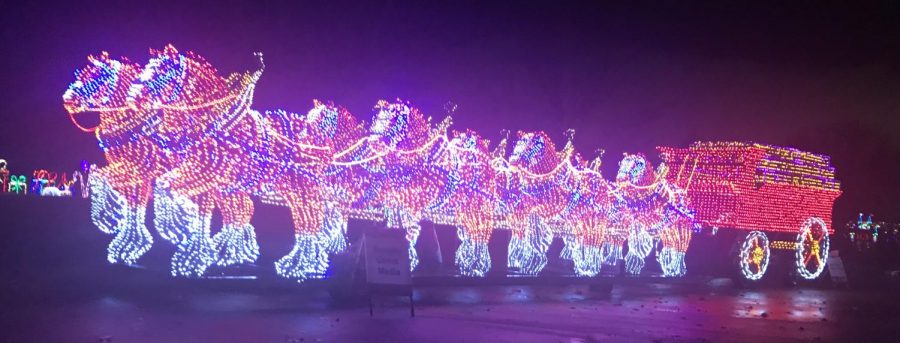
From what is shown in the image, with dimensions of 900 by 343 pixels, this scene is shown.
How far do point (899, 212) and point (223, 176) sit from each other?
35.6 metres

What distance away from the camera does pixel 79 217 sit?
18906mm

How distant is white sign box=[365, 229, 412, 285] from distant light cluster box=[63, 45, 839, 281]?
118cm

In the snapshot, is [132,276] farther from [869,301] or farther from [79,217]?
[869,301]

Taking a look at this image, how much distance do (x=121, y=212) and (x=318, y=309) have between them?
3467 mm

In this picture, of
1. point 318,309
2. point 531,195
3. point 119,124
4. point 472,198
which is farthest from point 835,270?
point 119,124

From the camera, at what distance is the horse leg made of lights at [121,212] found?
1216 cm

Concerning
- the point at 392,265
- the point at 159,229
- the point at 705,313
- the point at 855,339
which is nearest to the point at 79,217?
the point at 159,229

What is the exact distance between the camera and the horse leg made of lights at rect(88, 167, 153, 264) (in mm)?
12156

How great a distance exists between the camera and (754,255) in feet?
75.4

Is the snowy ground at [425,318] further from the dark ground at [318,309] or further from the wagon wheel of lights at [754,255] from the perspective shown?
the wagon wheel of lights at [754,255]

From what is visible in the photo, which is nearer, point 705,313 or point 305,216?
point 305,216

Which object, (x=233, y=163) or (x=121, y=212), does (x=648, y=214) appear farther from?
(x=121, y=212)

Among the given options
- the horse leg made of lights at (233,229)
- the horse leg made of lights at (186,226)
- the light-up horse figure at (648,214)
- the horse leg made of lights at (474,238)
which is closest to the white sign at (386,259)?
the horse leg made of lights at (233,229)

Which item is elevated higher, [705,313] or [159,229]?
[159,229]
